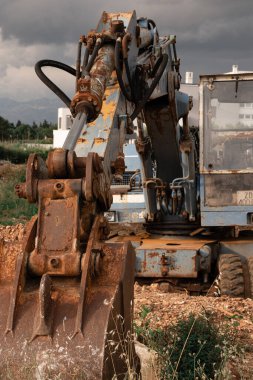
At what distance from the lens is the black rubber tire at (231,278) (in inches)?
320

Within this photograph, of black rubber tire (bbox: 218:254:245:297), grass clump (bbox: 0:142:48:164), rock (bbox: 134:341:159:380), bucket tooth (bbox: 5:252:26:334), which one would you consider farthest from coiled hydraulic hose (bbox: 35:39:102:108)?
grass clump (bbox: 0:142:48:164)

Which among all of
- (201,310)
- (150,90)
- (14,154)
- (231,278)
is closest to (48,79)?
(150,90)

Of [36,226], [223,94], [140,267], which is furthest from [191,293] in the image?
[36,226]

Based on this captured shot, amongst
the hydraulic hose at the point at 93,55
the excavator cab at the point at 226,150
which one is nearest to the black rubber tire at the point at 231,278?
the excavator cab at the point at 226,150

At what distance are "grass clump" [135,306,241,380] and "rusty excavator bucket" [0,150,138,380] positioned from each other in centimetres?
43

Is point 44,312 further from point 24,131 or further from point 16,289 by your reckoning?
point 24,131

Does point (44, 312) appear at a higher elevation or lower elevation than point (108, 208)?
lower

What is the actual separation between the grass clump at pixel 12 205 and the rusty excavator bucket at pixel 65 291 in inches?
686

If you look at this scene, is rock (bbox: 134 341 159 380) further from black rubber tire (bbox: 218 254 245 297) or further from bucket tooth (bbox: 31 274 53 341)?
black rubber tire (bbox: 218 254 245 297)

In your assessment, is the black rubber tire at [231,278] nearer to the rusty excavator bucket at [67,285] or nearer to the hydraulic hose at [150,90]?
the hydraulic hose at [150,90]

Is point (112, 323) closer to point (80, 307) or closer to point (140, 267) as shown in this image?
point (80, 307)

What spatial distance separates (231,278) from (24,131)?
53.0 meters

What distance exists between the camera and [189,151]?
870 centimetres

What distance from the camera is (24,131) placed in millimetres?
59812
